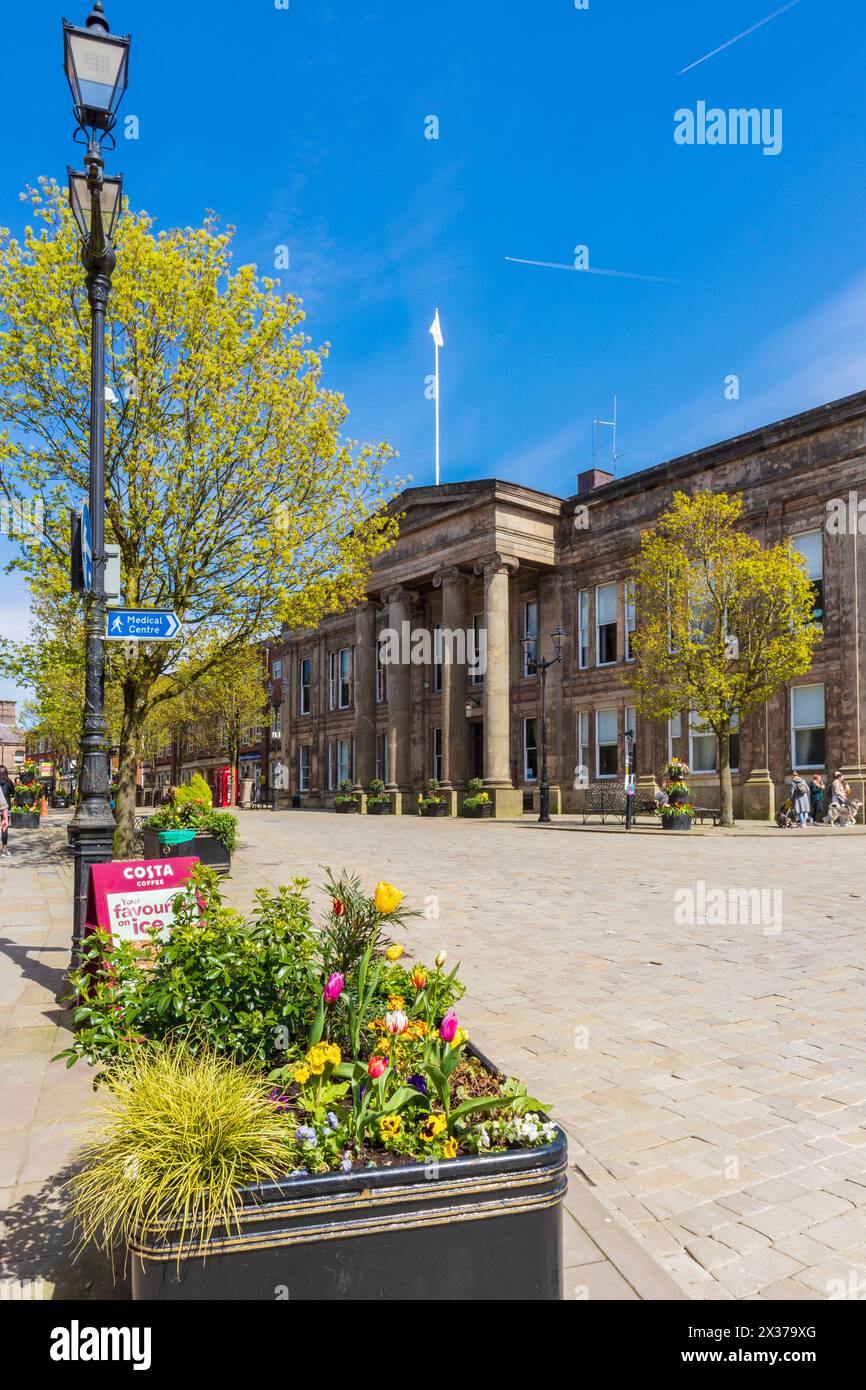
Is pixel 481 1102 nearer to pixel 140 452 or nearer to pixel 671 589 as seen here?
pixel 140 452

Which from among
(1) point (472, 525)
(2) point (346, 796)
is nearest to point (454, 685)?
(1) point (472, 525)

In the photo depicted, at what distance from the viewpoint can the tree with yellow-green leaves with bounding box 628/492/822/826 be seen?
24.9 metres

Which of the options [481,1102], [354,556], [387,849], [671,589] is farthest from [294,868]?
[671,589]

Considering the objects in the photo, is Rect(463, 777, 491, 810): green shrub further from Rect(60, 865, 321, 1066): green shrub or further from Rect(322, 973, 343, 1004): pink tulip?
Rect(322, 973, 343, 1004): pink tulip

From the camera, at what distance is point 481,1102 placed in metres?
2.77

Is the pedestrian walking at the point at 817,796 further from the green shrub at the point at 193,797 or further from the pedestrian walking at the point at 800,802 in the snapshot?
the green shrub at the point at 193,797

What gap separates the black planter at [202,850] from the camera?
1379 cm

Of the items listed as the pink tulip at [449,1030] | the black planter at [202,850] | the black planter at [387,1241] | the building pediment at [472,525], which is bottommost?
the black planter at [202,850]

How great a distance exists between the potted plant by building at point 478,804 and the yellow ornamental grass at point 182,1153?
1196 inches

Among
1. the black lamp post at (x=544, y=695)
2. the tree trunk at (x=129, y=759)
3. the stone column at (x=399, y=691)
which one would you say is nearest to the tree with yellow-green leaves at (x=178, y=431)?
the tree trunk at (x=129, y=759)

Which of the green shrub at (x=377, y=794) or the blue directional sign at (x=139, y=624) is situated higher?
the blue directional sign at (x=139, y=624)

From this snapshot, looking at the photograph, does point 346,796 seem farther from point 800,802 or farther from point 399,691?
point 800,802

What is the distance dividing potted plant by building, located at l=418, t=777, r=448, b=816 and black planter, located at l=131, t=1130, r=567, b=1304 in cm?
3396
